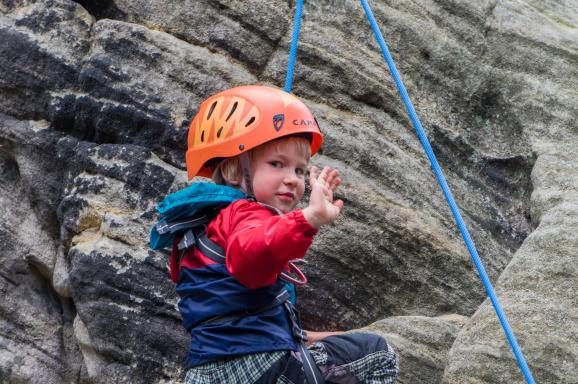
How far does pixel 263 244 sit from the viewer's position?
171 inches

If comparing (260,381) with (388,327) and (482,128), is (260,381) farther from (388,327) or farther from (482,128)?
(482,128)

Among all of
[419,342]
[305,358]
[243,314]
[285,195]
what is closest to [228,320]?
[243,314]

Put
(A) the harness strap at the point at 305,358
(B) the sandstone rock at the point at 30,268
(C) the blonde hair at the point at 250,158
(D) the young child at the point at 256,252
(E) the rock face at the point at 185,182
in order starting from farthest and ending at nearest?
1. (B) the sandstone rock at the point at 30,268
2. (E) the rock face at the point at 185,182
3. (C) the blonde hair at the point at 250,158
4. (A) the harness strap at the point at 305,358
5. (D) the young child at the point at 256,252

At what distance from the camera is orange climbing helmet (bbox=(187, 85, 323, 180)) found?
5.13 m

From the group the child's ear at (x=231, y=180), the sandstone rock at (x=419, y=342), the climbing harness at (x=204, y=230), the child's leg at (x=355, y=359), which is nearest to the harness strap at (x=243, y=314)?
the climbing harness at (x=204, y=230)

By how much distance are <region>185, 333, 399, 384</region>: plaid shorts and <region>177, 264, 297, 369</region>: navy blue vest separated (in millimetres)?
58

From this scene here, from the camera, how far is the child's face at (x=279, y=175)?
509 cm

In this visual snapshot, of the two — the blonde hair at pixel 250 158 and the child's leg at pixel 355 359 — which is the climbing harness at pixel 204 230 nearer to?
the child's leg at pixel 355 359

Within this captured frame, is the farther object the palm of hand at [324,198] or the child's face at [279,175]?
the child's face at [279,175]

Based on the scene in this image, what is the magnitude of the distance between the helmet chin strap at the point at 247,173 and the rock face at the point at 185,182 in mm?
1840

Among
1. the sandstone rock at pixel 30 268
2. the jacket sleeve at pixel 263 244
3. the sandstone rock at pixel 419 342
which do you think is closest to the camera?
the jacket sleeve at pixel 263 244

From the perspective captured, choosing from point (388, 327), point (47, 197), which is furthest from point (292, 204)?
point (47, 197)

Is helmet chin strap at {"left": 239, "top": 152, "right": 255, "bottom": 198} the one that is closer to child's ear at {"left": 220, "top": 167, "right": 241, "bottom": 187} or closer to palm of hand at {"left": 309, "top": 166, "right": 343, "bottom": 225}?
child's ear at {"left": 220, "top": 167, "right": 241, "bottom": 187}

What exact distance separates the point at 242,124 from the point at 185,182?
2.03 meters
